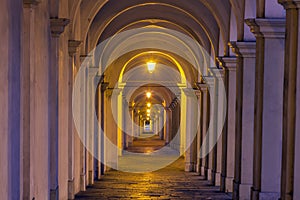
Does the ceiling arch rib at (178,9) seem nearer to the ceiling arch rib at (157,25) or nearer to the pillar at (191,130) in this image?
the ceiling arch rib at (157,25)

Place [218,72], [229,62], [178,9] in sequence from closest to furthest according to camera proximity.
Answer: [229,62]
[218,72]
[178,9]

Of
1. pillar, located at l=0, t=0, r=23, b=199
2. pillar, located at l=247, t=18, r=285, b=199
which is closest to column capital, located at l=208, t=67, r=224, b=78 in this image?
pillar, located at l=247, t=18, r=285, b=199

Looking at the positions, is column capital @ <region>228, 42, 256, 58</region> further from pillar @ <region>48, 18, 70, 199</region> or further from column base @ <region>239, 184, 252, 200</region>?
pillar @ <region>48, 18, 70, 199</region>

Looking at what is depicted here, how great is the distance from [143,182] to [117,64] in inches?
388

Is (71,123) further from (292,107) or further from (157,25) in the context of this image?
(157,25)

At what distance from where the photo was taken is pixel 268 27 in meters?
11.6

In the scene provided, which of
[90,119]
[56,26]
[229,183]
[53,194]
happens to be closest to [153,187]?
[229,183]

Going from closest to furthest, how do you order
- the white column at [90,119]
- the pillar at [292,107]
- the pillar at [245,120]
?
the pillar at [292,107] → the pillar at [245,120] → the white column at [90,119]

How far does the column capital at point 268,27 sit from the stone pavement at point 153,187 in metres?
6.02

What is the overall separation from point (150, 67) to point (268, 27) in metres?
16.1

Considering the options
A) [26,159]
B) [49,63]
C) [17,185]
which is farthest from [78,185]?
[17,185]

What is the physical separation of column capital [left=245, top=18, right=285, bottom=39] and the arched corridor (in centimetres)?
2

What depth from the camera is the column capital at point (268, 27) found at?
11.5m

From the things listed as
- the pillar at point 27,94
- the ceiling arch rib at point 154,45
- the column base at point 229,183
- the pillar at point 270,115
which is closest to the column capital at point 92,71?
the ceiling arch rib at point 154,45
